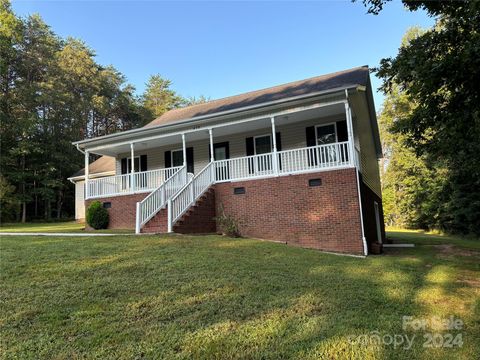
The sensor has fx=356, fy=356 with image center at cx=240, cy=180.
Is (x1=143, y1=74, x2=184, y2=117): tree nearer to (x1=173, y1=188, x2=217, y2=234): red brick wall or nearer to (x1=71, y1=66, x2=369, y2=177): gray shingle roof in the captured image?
(x1=71, y1=66, x2=369, y2=177): gray shingle roof

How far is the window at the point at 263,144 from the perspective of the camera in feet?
46.5

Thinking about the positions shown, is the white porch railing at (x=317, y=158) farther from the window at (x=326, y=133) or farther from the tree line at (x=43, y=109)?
the tree line at (x=43, y=109)

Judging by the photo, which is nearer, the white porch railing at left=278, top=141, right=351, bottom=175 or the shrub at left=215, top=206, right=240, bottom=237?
the white porch railing at left=278, top=141, right=351, bottom=175

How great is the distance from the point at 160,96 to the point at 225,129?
34720 millimetres

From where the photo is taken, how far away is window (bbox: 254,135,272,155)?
14164mm

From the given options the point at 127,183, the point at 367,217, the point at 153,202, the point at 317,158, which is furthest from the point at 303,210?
the point at 127,183

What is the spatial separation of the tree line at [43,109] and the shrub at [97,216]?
1038cm

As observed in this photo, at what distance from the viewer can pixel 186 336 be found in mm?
3650

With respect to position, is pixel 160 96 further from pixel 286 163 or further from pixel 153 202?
pixel 153 202

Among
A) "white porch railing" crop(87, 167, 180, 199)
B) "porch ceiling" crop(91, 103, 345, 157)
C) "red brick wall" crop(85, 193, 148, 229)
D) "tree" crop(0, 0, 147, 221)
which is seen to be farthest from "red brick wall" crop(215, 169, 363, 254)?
"tree" crop(0, 0, 147, 221)

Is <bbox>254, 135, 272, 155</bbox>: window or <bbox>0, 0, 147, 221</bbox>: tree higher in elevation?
<bbox>0, 0, 147, 221</bbox>: tree

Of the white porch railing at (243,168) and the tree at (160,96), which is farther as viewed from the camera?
the tree at (160,96)

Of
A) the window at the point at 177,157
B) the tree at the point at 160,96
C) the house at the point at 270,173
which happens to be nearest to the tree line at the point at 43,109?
the tree at the point at 160,96

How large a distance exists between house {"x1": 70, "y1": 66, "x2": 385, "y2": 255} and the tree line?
1248cm
